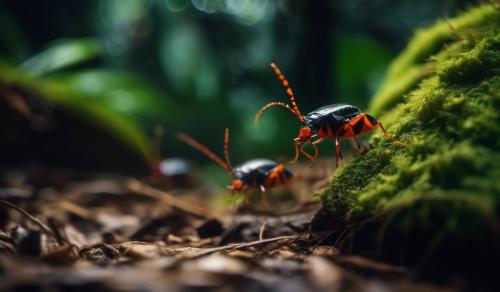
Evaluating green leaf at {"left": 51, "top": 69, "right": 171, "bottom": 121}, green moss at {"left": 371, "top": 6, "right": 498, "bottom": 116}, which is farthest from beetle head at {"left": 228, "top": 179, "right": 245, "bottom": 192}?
green leaf at {"left": 51, "top": 69, "right": 171, "bottom": 121}

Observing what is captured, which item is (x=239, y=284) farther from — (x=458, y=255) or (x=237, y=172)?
(x=237, y=172)

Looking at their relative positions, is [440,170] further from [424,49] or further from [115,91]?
[115,91]

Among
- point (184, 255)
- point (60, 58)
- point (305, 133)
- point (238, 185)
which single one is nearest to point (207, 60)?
point (60, 58)

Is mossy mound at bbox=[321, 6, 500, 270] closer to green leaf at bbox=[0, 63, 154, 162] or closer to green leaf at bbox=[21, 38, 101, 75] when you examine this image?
green leaf at bbox=[0, 63, 154, 162]

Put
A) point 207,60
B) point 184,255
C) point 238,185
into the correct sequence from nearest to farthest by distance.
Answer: point 184,255 < point 238,185 < point 207,60

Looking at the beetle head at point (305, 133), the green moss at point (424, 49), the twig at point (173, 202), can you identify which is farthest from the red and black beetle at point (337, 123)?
the twig at point (173, 202)

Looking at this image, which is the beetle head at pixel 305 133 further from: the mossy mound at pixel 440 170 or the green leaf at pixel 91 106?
the green leaf at pixel 91 106

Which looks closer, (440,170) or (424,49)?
(440,170)
